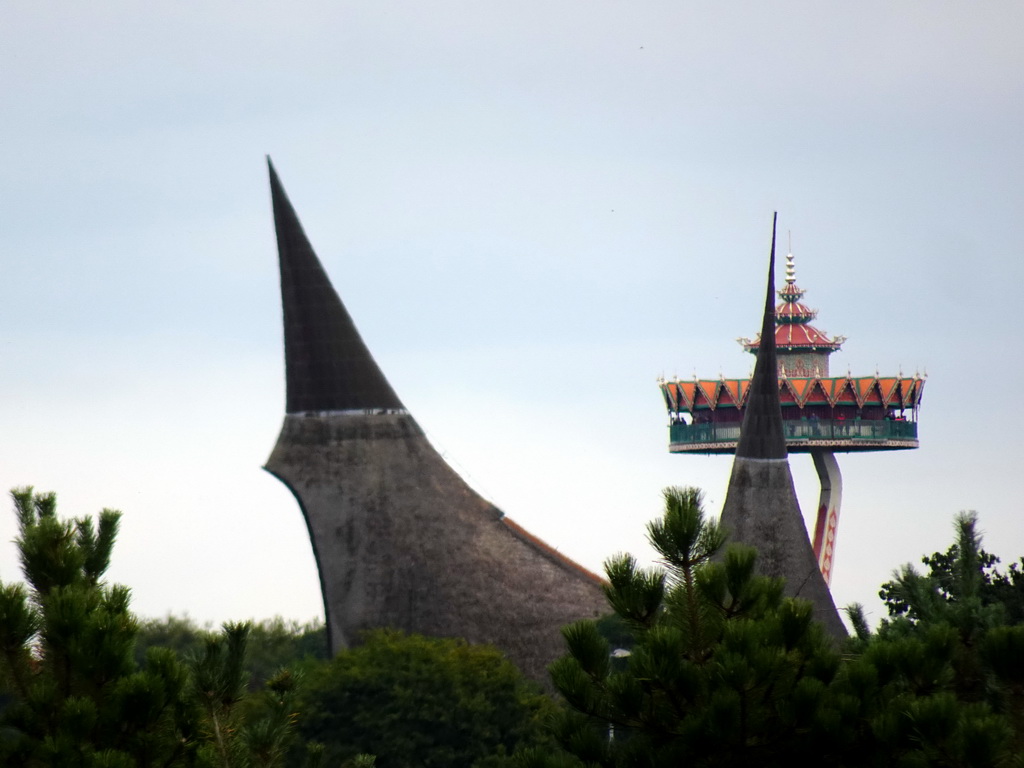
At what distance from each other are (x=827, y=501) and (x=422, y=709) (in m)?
25.9

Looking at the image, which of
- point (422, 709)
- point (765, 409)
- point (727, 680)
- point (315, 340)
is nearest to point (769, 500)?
point (765, 409)

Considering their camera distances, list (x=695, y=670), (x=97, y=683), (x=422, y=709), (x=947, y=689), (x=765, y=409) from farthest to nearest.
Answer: (x=765, y=409)
(x=422, y=709)
(x=947, y=689)
(x=695, y=670)
(x=97, y=683)

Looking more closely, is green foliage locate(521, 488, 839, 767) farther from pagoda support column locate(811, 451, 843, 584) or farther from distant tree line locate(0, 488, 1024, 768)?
pagoda support column locate(811, 451, 843, 584)

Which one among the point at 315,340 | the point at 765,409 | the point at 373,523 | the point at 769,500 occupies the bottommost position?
the point at 373,523

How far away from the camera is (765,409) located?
157ft

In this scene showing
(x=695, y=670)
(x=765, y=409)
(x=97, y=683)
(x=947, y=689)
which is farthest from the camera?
(x=765, y=409)

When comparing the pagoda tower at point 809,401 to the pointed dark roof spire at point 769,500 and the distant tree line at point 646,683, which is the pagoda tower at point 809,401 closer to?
the pointed dark roof spire at point 769,500

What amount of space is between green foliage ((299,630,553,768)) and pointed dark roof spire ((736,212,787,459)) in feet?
27.9

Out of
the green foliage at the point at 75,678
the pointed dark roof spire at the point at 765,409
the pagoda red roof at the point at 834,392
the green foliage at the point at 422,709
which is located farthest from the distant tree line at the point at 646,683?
the pagoda red roof at the point at 834,392

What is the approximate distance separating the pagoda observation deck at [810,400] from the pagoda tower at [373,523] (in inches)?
646

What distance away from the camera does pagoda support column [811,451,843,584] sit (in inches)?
2530

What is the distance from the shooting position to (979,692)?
62.7ft

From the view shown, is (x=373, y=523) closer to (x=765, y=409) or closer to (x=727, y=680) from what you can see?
(x=765, y=409)

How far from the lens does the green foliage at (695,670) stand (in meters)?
16.7
